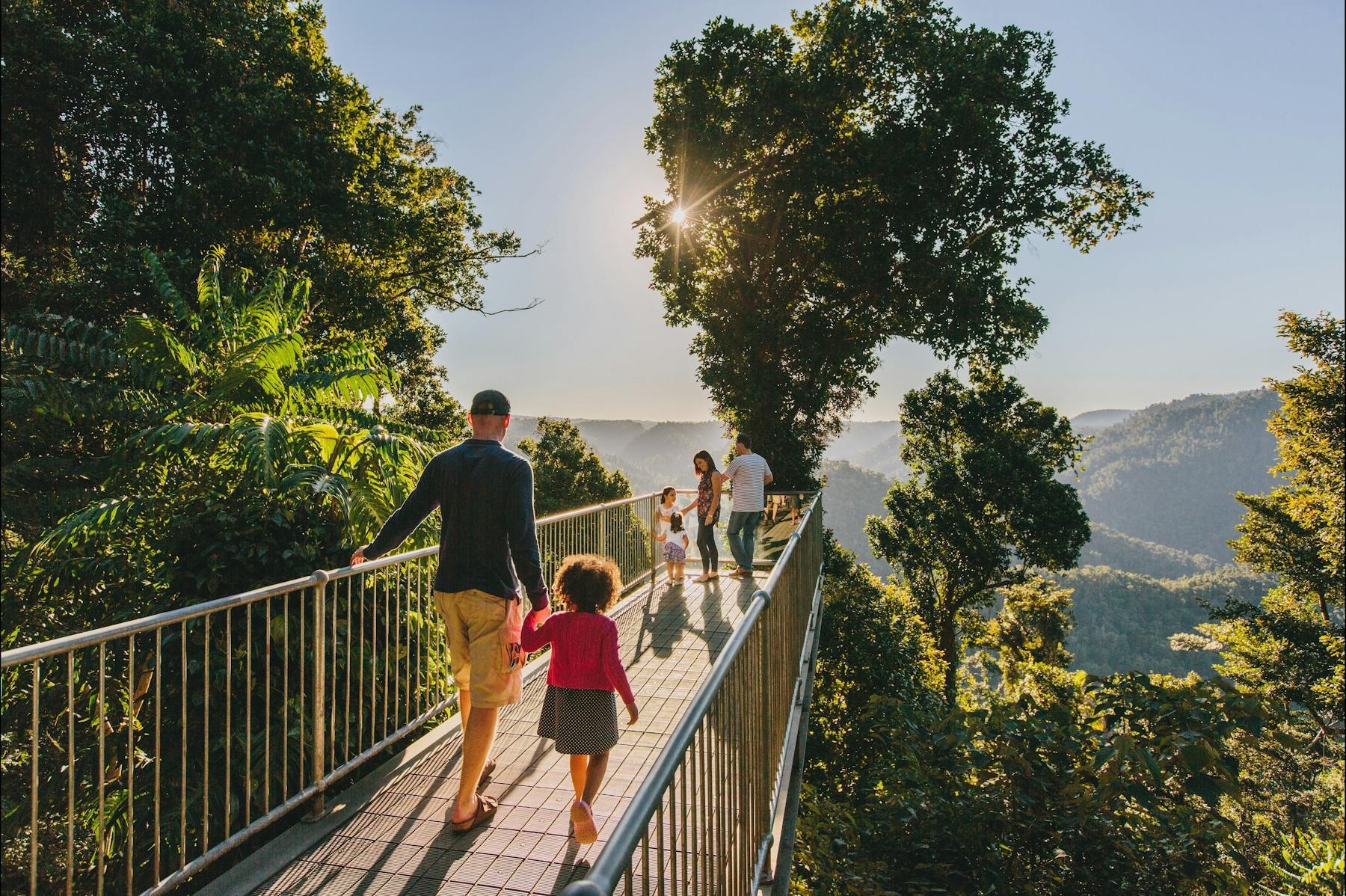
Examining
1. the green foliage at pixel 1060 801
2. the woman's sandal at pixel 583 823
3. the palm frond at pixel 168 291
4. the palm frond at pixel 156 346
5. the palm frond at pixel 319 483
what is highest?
the palm frond at pixel 168 291

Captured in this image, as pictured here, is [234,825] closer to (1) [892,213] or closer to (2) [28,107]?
(2) [28,107]

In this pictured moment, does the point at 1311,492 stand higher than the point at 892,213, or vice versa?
the point at 892,213

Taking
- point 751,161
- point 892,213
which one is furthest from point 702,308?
point 892,213

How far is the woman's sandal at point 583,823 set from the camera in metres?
3.31

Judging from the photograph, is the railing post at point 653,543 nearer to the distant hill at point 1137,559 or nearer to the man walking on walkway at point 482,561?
the man walking on walkway at point 482,561

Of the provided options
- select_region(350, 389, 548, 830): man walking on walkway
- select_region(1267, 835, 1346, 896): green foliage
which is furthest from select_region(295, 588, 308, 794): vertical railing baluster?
select_region(1267, 835, 1346, 896): green foliage

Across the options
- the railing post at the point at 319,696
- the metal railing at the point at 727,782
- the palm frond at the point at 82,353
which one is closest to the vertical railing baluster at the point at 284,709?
the railing post at the point at 319,696

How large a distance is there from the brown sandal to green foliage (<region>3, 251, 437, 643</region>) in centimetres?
→ 176

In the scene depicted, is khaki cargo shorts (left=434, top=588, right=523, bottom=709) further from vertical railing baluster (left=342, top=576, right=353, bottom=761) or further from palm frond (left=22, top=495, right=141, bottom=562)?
palm frond (left=22, top=495, right=141, bottom=562)

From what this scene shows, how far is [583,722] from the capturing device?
11.5ft

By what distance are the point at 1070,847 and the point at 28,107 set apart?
18.8 metres

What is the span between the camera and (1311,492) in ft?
74.4

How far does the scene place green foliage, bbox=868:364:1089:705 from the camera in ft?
→ 81.1

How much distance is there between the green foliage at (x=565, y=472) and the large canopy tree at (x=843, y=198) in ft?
52.5
